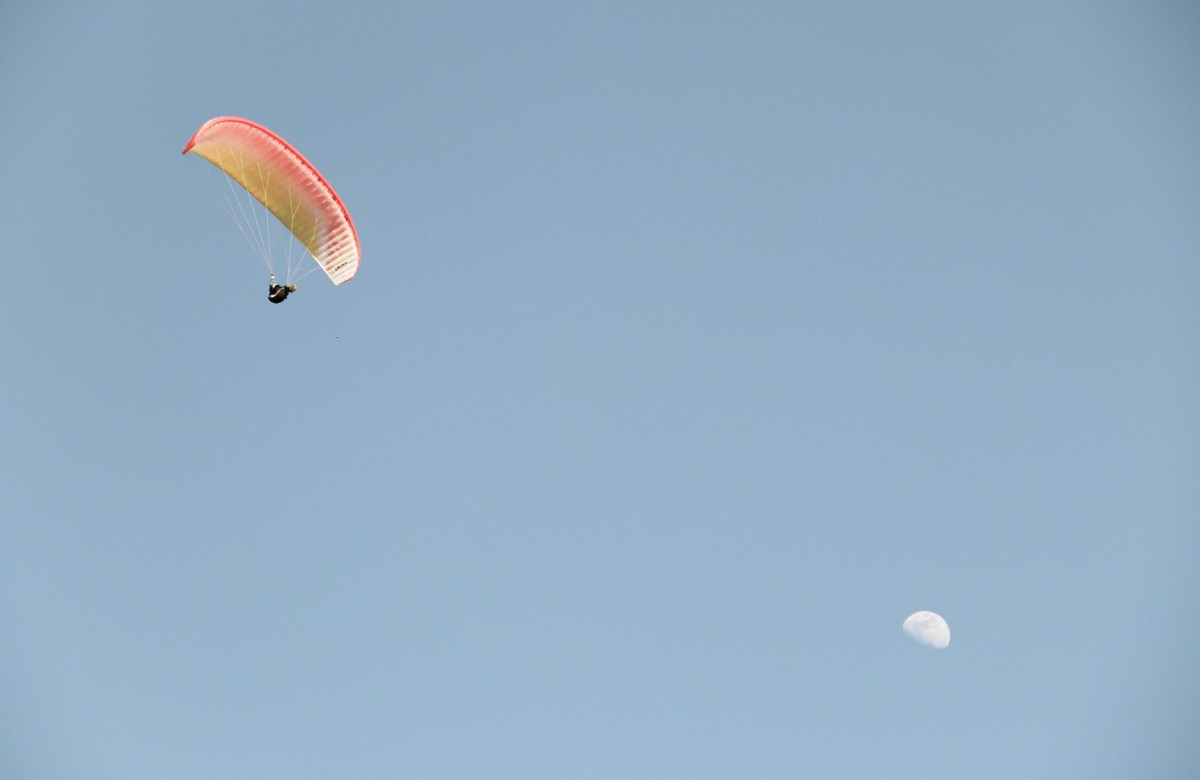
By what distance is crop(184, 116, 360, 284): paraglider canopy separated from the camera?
21.9 meters

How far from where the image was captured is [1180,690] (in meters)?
81.8

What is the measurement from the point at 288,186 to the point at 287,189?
127 mm

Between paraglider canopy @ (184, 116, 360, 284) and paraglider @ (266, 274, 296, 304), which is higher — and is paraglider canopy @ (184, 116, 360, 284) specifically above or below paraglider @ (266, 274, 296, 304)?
above

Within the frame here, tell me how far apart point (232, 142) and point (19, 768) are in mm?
64012

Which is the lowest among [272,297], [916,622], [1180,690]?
[272,297]

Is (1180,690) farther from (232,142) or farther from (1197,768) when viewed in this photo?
(232,142)

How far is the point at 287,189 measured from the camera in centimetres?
2353

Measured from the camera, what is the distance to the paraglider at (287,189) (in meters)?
22.0

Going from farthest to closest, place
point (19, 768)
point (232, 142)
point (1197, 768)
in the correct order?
point (1197, 768) < point (19, 768) < point (232, 142)

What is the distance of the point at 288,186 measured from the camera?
23.4 metres

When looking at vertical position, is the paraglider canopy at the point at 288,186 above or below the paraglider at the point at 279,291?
above

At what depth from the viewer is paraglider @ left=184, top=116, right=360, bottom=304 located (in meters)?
22.0

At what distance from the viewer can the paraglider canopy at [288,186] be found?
21906 millimetres

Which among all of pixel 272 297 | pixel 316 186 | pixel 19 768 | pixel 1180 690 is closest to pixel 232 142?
pixel 316 186
